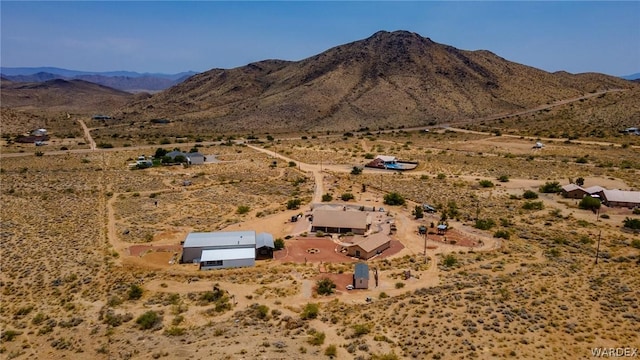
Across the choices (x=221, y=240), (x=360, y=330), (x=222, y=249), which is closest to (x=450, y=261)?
(x=360, y=330)

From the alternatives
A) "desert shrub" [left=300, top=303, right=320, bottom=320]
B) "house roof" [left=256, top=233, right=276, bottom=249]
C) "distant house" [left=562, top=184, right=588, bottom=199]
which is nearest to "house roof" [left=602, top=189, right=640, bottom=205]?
"distant house" [left=562, top=184, right=588, bottom=199]

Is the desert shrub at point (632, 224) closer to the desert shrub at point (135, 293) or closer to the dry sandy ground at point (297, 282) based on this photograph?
the dry sandy ground at point (297, 282)

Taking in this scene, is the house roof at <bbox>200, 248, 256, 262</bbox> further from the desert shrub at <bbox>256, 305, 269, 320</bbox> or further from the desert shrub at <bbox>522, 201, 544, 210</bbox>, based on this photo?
the desert shrub at <bbox>522, 201, 544, 210</bbox>

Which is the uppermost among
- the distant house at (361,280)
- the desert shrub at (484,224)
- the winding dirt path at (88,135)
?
the winding dirt path at (88,135)

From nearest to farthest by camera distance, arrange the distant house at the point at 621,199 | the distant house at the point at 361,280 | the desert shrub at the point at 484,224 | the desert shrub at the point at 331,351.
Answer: the desert shrub at the point at 331,351 → the distant house at the point at 361,280 → the desert shrub at the point at 484,224 → the distant house at the point at 621,199

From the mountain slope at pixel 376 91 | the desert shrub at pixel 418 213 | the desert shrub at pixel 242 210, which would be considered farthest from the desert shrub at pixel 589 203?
the mountain slope at pixel 376 91

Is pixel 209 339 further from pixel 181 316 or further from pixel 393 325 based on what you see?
pixel 393 325

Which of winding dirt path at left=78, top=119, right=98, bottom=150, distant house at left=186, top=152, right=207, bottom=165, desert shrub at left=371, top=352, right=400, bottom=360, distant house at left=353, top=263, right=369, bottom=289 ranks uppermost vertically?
winding dirt path at left=78, top=119, right=98, bottom=150
